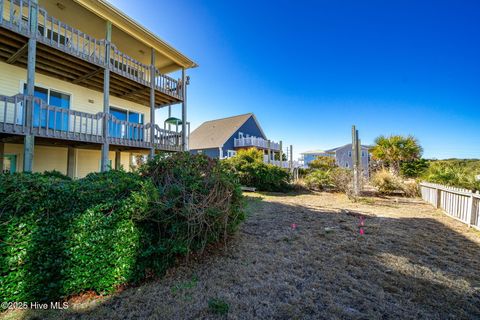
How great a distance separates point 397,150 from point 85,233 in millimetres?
19567

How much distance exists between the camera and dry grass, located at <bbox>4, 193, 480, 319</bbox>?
2418mm

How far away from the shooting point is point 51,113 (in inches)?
284

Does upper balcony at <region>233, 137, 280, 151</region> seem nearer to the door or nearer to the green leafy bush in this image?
the green leafy bush

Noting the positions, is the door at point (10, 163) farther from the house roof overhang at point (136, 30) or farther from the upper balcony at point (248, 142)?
the upper balcony at point (248, 142)

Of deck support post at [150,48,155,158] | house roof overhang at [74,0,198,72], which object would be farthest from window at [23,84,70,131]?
house roof overhang at [74,0,198,72]

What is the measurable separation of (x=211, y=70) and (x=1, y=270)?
45.2 ft

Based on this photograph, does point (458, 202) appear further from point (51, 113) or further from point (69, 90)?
point (69, 90)

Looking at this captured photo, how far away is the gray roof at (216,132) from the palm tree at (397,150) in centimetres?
1528

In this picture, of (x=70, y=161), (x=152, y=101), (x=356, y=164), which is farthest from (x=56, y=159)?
(x=356, y=164)

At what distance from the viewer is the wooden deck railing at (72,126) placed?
6.18 meters

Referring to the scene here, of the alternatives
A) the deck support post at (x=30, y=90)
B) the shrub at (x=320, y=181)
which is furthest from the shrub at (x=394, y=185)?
the deck support post at (x=30, y=90)

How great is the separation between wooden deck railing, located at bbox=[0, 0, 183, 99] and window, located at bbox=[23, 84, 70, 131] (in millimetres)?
2078

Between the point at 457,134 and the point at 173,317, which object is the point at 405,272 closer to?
the point at 173,317

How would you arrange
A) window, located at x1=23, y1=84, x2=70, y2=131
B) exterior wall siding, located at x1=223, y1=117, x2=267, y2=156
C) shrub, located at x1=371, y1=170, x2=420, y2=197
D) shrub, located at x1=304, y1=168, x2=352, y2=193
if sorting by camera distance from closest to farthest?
1. window, located at x1=23, y1=84, x2=70, y2=131
2. shrub, located at x1=304, y1=168, x2=352, y2=193
3. shrub, located at x1=371, y1=170, x2=420, y2=197
4. exterior wall siding, located at x1=223, y1=117, x2=267, y2=156
